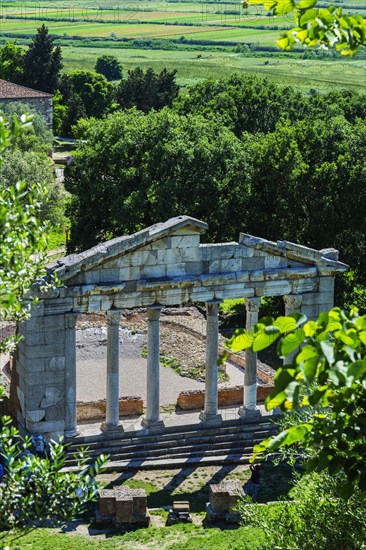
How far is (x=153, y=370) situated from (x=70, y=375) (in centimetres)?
304

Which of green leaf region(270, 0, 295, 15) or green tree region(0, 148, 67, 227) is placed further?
green tree region(0, 148, 67, 227)

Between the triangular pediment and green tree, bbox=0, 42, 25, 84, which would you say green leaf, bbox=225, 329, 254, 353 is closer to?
the triangular pediment

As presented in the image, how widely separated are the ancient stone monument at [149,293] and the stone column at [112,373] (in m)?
0.03

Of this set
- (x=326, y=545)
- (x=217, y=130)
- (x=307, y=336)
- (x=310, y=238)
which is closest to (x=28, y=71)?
(x=217, y=130)

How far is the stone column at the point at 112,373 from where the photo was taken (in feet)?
147

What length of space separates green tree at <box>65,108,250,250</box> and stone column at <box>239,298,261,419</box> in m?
17.3

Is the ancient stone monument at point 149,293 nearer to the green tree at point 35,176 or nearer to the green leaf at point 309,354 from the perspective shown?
the green leaf at point 309,354

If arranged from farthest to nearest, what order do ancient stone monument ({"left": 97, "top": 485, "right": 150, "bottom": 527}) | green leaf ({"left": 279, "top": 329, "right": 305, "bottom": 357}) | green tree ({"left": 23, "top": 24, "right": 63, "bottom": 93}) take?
green tree ({"left": 23, "top": 24, "right": 63, "bottom": 93}) → ancient stone monument ({"left": 97, "top": 485, "right": 150, "bottom": 527}) → green leaf ({"left": 279, "top": 329, "right": 305, "bottom": 357})

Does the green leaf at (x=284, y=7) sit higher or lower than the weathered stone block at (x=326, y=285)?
higher

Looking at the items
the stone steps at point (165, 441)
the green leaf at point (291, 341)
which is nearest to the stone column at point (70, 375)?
the stone steps at point (165, 441)

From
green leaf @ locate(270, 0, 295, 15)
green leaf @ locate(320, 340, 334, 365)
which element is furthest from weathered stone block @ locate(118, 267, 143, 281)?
green leaf @ locate(320, 340, 334, 365)

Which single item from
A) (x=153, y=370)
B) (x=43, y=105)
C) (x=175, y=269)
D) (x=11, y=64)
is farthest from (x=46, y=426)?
(x=11, y=64)

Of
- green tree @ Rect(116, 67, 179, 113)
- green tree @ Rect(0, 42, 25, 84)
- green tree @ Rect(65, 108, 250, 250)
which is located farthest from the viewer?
green tree @ Rect(0, 42, 25, 84)

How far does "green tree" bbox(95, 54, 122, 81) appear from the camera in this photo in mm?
175125
